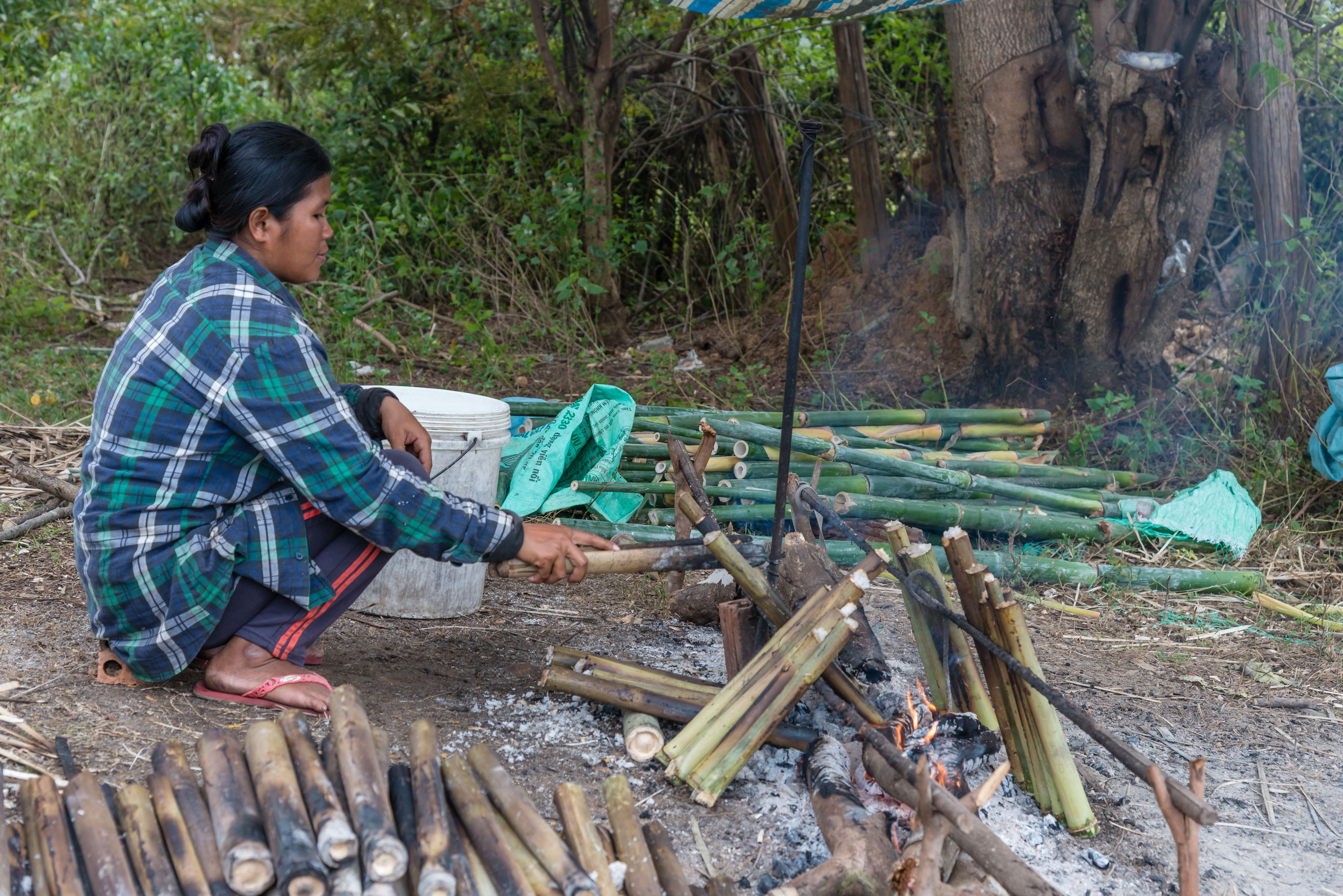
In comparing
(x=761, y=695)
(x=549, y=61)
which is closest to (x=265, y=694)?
(x=761, y=695)

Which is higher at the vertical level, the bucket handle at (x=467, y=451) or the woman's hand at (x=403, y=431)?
the woman's hand at (x=403, y=431)

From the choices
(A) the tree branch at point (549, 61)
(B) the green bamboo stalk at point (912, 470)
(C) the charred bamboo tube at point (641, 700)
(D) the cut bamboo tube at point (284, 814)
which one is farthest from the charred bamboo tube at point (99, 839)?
(A) the tree branch at point (549, 61)

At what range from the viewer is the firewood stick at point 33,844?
1.58 metres

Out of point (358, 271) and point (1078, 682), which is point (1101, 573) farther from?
point (358, 271)

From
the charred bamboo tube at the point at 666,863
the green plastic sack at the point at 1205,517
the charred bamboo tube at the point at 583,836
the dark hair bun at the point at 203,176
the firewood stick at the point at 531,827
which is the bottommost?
the green plastic sack at the point at 1205,517

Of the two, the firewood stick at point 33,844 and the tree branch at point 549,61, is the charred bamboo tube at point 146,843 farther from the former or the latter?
the tree branch at point 549,61

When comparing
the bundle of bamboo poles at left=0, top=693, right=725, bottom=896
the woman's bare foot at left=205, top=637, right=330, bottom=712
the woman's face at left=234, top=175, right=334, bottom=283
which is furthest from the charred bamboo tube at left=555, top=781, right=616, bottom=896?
the woman's face at left=234, top=175, right=334, bottom=283

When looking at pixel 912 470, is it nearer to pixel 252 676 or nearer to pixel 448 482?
pixel 448 482

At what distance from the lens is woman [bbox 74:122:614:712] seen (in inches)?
91.6

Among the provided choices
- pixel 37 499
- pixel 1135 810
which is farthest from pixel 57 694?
pixel 1135 810

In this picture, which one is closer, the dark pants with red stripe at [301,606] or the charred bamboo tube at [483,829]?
the charred bamboo tube at [483,829]

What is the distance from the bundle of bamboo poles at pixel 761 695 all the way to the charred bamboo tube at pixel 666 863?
0.77ft

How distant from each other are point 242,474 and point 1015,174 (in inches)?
186

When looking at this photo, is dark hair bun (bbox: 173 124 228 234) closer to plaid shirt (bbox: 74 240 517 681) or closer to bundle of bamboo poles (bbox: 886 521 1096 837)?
plaid shirt (bbox: 74 240 517 681)
